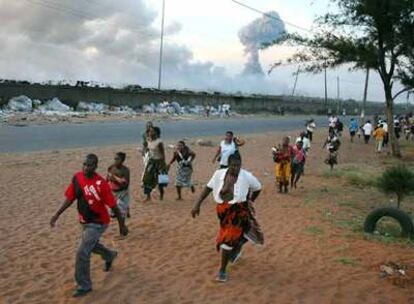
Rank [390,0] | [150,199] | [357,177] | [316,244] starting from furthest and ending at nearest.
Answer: [390,0], [357,177], [150,199], [316,244]

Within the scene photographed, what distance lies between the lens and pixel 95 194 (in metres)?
5.96

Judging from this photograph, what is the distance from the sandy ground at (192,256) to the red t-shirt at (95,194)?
2.95 ft

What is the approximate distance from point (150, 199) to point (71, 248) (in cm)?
404

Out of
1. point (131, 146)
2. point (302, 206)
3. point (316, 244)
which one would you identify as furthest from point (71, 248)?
point (131, 146)

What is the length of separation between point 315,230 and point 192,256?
9.15ft

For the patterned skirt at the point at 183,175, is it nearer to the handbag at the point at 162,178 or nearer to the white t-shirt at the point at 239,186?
the handbag at the point at 162,178

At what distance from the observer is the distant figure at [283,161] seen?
43.2ft

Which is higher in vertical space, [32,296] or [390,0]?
[390,0]

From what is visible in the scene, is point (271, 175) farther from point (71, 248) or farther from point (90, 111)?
point (90, 111)

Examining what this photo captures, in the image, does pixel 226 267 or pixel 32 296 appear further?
pixel 226 267

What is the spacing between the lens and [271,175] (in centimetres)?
1714

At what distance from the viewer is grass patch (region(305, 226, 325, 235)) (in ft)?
31.5

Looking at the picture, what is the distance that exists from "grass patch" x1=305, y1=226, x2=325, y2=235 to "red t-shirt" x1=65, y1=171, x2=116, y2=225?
14.8ft

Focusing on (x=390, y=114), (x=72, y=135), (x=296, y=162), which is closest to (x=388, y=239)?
(x=296, y=162)
